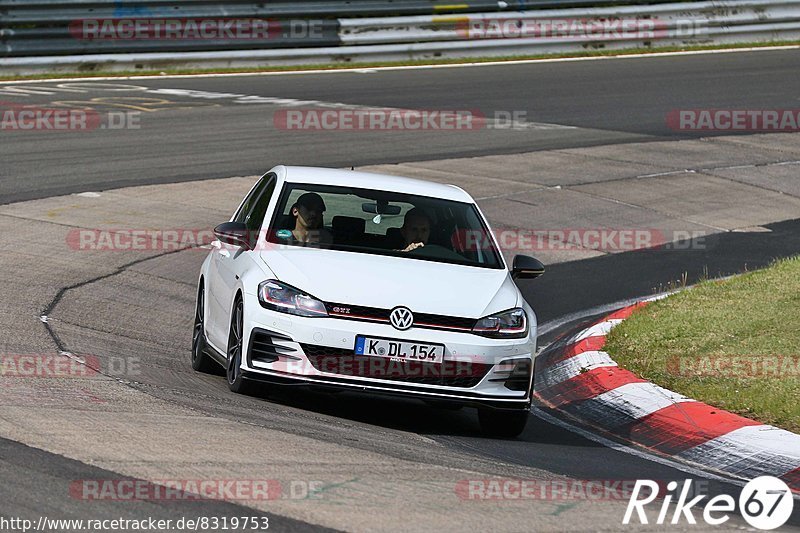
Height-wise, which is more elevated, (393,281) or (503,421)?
(393,281)

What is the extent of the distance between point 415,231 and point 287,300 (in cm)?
129

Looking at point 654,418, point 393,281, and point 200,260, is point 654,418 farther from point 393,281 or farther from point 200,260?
point 200,260

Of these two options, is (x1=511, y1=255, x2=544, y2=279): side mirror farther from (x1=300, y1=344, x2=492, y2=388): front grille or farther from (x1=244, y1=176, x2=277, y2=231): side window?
(x1=244, y1=176, x2=277, y2=231): side window

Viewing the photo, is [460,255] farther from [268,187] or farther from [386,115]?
[386,115]

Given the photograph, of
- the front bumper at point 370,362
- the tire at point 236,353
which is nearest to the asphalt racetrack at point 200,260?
the tire at point 236,353

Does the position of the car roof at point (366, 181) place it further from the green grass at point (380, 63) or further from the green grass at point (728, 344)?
the green grass at point (380, 63)

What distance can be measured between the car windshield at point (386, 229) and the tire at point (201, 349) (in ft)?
3.20

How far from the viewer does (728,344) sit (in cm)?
1020

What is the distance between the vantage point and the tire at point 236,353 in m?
8.38

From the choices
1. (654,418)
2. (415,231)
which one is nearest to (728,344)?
(654,418)

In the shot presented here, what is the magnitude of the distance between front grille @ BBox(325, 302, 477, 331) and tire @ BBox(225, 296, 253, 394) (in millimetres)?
662

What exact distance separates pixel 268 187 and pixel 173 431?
10.2ft

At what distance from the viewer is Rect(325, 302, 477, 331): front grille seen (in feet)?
26.3

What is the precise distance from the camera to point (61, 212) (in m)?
14.9
